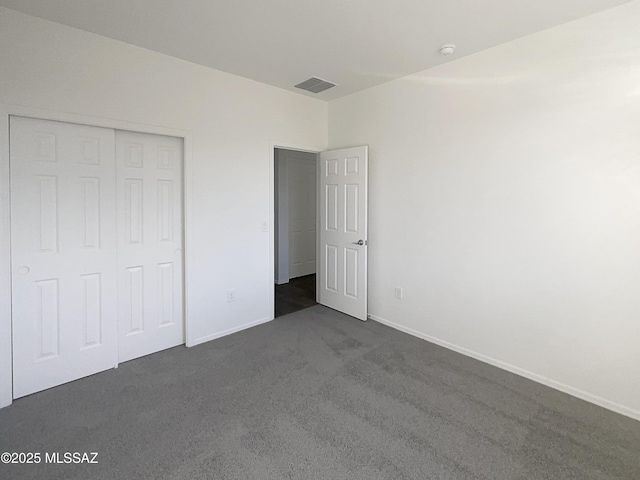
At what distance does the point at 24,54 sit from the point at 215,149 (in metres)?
1.49

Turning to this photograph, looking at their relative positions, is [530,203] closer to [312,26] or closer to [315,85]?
[312,26]

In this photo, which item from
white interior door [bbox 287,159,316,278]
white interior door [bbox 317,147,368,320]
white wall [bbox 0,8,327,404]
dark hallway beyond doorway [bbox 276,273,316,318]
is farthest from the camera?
white interior door [bbox 287,159,316,278]

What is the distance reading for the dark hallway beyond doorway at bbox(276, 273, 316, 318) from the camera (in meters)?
4.39

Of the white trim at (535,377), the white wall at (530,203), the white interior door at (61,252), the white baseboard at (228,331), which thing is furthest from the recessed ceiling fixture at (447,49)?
the white baseboard at (228,331)

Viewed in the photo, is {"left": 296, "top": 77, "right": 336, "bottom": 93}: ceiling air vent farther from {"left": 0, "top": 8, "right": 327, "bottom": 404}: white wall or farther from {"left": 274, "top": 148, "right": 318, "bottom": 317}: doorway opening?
{"left": 274, "top": 148, "right": 318, "bottom": 317}: doorway opening

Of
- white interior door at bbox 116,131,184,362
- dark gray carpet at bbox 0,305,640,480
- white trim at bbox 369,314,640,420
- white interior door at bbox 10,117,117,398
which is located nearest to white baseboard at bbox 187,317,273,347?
white interior door at bbox 116,131,184,362

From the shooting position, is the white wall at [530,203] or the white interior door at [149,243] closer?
the white wall at [530,203]

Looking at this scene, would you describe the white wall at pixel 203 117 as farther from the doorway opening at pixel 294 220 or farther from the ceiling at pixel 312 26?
the doorway opening at pixel 294 220

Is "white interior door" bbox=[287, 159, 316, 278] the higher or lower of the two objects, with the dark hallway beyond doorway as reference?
higher

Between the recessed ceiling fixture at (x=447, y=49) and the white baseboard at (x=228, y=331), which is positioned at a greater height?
the recessed ceiling fixture at (x=447, y=49)

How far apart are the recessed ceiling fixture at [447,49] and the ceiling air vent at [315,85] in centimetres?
124

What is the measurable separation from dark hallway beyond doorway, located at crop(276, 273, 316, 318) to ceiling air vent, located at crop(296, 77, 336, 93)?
2.76 m

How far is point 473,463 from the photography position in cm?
178

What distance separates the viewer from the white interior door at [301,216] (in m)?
5.93
